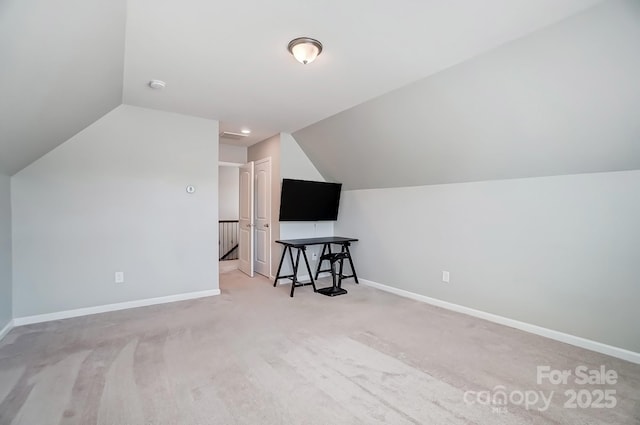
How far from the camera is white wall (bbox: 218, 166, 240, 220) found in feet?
28.5

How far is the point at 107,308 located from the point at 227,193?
5.47 metres

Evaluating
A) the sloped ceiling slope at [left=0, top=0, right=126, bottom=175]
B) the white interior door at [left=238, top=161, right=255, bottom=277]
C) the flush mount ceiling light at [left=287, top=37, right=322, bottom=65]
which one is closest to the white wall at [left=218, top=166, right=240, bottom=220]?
the white interior door at [left=238, top=161, right=255, bottom=277]

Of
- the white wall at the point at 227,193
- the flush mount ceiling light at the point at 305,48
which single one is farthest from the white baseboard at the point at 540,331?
the white wall at the point at 227,193

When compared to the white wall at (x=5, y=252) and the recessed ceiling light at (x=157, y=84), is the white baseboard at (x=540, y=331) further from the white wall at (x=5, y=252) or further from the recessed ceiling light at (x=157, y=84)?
the white wall at (x=5, y=252)

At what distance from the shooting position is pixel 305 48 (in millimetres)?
2305

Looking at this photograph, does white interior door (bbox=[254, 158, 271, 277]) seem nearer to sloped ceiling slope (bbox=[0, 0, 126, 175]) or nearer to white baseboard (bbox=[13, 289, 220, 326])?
white baseboard (bbox=[13, 289, 220, 326])

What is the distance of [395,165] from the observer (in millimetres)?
4141

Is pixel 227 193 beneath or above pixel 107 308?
above

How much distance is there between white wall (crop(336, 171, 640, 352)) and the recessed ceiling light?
3.19 meters

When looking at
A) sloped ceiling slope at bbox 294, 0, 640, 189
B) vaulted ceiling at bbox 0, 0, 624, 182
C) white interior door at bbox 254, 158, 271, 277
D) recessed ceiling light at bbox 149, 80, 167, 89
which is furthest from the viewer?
white interior door at bbox 254, 158, 271, 277

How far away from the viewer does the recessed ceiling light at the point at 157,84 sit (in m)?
3.02

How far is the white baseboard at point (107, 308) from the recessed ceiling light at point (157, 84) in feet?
8.27

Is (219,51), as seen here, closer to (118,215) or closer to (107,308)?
(118,215)

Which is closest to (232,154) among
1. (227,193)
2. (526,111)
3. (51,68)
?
(227,193)
